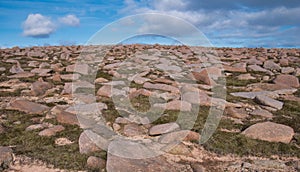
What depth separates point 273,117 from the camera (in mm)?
8391

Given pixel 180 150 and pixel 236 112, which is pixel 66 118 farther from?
pixel 236 112

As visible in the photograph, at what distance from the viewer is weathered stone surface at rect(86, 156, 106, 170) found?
5.38 meters

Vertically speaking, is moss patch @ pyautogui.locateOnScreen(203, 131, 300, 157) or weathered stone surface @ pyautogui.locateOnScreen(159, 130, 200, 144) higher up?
weathered stone surface @ pyautogui.locateOnScreen(159, 130, 200, 144)

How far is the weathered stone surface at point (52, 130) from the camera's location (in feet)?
22.5

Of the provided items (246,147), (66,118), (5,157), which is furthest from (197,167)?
(66,118)

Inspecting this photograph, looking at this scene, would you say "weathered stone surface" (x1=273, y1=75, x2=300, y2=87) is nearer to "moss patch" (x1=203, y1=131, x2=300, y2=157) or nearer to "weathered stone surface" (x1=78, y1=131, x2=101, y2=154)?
"moss patch" (x1=203, y1=131, x2=300, y2=157)

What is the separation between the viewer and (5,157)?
548 centimetres

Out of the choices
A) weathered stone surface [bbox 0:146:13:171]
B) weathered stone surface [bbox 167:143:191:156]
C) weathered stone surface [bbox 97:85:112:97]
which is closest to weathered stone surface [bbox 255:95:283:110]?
weathered stone surface [bbox 167:143:191:156]

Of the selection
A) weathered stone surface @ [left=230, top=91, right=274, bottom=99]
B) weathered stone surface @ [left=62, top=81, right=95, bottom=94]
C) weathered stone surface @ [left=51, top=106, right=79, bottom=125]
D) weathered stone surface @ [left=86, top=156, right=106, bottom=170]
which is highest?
weathered stone surface @ [left=62, top=81, right=95, bottom=94]

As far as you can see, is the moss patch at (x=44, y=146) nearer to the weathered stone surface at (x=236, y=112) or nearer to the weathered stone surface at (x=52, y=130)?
the weathered stone surface at (x=52, y=130)

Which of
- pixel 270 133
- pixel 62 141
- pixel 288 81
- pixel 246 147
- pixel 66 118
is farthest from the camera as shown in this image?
pixel 288 81

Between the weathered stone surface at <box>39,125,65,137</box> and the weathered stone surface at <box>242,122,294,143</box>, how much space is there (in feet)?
13.1

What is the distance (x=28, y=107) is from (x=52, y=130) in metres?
2.06

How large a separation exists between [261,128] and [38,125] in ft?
16.1
